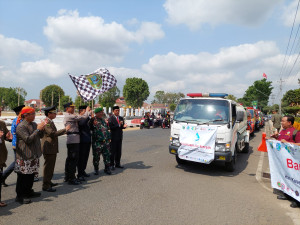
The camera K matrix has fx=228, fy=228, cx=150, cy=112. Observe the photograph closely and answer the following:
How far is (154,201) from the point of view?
428cm

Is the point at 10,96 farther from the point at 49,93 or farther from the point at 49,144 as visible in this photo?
the point at 49,144

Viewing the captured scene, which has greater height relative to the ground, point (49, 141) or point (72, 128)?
point (72, 128)

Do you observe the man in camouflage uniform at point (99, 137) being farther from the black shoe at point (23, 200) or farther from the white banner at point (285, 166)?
the white banner at point (285, 166)

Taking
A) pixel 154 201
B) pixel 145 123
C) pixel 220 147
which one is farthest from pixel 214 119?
pixel 145 123

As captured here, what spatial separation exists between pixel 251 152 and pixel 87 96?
7.99 metres

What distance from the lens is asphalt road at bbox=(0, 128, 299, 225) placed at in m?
3.60

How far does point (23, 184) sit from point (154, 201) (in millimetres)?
2429

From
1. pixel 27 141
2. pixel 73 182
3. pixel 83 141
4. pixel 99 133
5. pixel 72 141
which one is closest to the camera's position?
pixel 27 141

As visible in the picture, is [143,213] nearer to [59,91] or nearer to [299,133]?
[299,133]

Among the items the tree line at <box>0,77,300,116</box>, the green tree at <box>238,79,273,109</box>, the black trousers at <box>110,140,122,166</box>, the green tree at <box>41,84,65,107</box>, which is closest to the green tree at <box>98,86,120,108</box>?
the tree line at <box>0,77,300,116</box>

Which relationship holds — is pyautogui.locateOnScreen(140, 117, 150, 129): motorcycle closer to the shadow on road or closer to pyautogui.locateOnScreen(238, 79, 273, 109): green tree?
the shadow on road

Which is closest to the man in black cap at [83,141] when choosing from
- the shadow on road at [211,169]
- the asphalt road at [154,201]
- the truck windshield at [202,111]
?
the asphalt road at [154,201]

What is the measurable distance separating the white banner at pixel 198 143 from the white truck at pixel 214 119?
9 cm

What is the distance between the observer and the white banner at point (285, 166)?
433 cm
